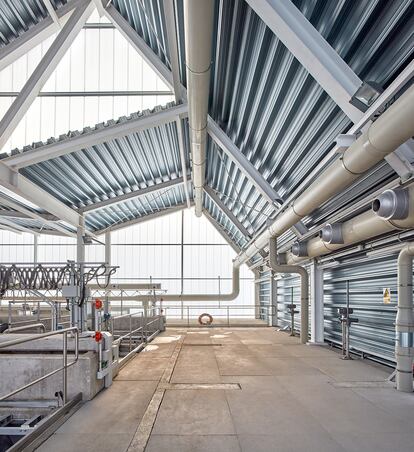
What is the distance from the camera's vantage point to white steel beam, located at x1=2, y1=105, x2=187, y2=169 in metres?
11.4

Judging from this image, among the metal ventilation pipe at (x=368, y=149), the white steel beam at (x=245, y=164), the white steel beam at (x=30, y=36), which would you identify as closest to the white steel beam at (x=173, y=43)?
the white steel beam at (x=245, y=164)

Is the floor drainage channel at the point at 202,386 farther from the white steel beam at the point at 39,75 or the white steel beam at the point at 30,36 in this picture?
the white steel beam at the point at 30,36

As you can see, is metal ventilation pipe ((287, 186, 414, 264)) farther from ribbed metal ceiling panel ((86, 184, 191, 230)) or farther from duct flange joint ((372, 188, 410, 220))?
ribbed metal ceiling panel ((86, 184, 191, 230))

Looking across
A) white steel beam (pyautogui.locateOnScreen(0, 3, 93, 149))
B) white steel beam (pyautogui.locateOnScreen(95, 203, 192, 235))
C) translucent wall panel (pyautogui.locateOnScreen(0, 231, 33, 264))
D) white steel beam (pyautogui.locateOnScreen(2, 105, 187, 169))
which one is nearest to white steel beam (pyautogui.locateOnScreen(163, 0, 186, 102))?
white steel beam (pyautogui.locateOnScreen(2, 105, 187, 169))

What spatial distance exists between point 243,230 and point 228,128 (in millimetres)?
8000

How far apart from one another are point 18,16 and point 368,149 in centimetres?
835

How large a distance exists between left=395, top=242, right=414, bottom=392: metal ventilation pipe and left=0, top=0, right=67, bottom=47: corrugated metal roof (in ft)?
29.7

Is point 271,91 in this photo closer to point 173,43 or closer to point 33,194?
point 173,43

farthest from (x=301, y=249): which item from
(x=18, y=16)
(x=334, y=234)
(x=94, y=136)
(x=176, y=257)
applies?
(x=176, y=257)

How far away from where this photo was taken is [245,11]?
6641 millimetres

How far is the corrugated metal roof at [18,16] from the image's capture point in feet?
29.6

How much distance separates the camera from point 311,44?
18.5ft

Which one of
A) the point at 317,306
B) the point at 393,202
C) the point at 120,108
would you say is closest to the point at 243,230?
the point at 317,306

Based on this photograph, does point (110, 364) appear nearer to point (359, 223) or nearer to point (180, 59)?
point (359, 223)
